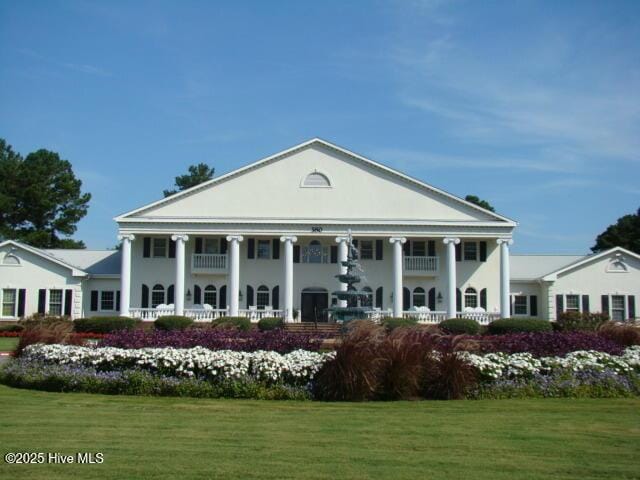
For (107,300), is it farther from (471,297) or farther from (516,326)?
(516,326)

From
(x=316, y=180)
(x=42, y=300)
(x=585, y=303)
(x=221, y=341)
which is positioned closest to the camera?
(x=221, y=341)

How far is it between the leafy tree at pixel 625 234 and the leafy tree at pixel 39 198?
57.6m

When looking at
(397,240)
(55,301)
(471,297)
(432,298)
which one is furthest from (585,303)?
(55,301)

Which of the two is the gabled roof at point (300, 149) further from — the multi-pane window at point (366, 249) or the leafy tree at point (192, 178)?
the leafy tree at point (192, 178)

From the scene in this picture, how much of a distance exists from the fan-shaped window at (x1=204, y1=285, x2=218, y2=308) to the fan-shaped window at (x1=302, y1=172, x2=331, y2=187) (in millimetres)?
8968

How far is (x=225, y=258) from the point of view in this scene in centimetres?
4312

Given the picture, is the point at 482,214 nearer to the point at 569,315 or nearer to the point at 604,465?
the point at 569,315

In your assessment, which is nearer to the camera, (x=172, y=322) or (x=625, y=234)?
(x=172, y=322)

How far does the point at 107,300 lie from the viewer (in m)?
44.1

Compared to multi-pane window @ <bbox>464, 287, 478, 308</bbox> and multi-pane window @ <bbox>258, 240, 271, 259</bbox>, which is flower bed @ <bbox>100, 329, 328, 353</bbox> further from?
multi-pane window @ <bbox>464, 287, 478, 308</bbox>

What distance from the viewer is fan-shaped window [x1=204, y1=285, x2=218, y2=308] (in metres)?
43.7

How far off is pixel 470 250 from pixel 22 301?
2848cm

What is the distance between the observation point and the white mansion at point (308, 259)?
41188 mm

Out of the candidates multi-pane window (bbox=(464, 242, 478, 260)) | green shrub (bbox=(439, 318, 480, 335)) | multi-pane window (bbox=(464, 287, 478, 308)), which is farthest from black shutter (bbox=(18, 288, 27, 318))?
multi-pane window (bbox=(464, 242, 478, 260))
